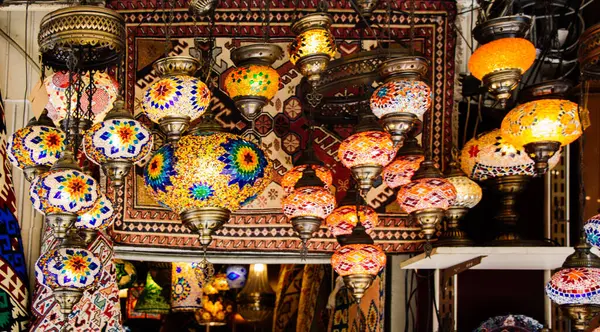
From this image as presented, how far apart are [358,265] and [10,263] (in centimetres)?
177

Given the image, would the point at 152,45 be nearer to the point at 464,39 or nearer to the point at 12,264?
the point at 12,264

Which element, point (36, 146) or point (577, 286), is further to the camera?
point (36, 146)

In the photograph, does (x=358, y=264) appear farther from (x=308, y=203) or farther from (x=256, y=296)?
(x=256, y=296)

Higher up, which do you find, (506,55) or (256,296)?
(506,55)

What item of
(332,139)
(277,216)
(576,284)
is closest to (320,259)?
(277,216)

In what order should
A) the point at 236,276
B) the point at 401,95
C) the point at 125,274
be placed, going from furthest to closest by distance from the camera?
the point at 236,276 → the point at 125,274 → the point at 401,95

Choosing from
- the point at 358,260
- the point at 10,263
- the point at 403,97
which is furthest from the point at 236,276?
the point at 403,97

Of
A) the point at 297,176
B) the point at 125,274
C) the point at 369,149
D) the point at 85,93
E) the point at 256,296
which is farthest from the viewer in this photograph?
the point at 256,296

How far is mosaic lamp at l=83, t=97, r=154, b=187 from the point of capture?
11.7 ft

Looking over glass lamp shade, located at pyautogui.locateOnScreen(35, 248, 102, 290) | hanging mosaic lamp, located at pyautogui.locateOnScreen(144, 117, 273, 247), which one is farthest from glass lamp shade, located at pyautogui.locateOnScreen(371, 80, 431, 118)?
glass lamp shade, located at pyautogui.locateOnScreen(35, 248, 102, 290)

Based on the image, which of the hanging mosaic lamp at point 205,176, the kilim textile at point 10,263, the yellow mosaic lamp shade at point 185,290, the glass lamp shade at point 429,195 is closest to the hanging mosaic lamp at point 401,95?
the glass lamp shade at point 429,195

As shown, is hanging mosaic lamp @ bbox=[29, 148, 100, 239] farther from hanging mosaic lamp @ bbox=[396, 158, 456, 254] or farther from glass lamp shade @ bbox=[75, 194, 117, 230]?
hanging mosaic lamp @ bbox=[396, 158, 456, 254]

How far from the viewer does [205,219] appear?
11.8 feet

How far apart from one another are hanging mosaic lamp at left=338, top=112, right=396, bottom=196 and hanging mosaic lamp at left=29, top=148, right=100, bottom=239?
111cm
